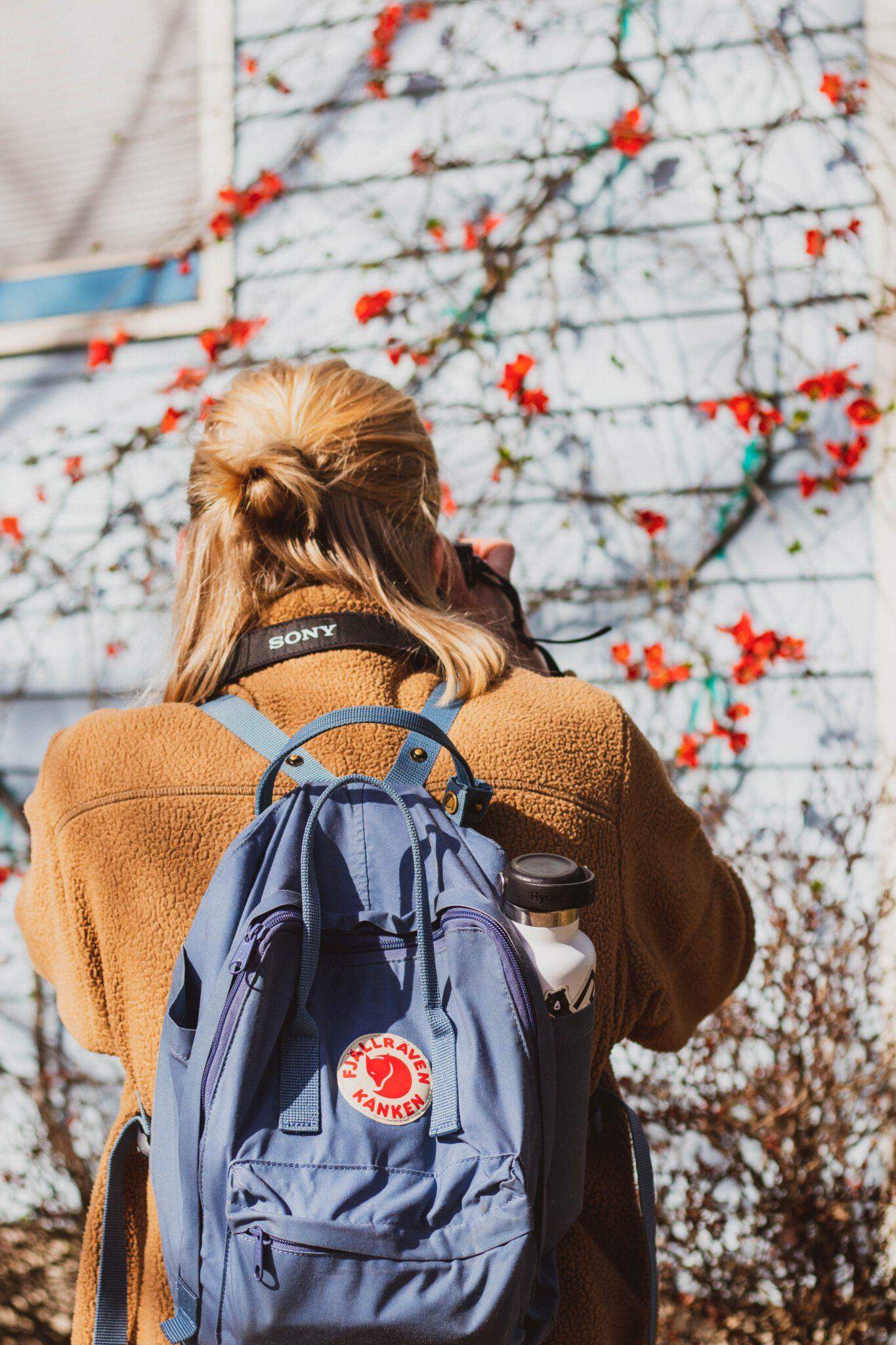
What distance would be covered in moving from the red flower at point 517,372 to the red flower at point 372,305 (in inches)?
16.1

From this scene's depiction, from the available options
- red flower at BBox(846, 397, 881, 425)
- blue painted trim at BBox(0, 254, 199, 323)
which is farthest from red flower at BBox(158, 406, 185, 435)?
red flower at BBox(846, 397, 881, 425)

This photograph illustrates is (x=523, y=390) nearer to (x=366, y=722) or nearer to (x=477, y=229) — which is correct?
(x=477, y=229)

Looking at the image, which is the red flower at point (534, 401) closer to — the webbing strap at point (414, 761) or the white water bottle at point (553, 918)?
the webbing strap at point (414, 761)

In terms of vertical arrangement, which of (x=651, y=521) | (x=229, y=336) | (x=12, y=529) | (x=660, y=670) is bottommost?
(x=660, y=670)

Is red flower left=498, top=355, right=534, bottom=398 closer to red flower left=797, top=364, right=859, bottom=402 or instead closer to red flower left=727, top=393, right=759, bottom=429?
red flower left=727, top=393, right=759, bottom=429

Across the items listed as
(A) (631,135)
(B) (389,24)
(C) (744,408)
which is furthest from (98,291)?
(C) (744,408)

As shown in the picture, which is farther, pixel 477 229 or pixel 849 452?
pixel 477 229

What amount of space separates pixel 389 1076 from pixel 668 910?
0.44m

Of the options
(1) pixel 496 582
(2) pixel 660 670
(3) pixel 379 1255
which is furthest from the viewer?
(2) pixel 660 670

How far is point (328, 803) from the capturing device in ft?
3.64

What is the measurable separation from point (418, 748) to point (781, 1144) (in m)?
1.73

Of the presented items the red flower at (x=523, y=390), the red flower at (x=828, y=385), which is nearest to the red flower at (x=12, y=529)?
the red flower at (x=523, y=390)

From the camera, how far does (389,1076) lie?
3.24ft

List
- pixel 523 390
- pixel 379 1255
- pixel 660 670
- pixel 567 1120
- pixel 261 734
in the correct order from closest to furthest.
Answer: pixel 379 1255 < pixel 567 1120 < pixel 261 734 < pixel 660 670 < pixel 523 390
